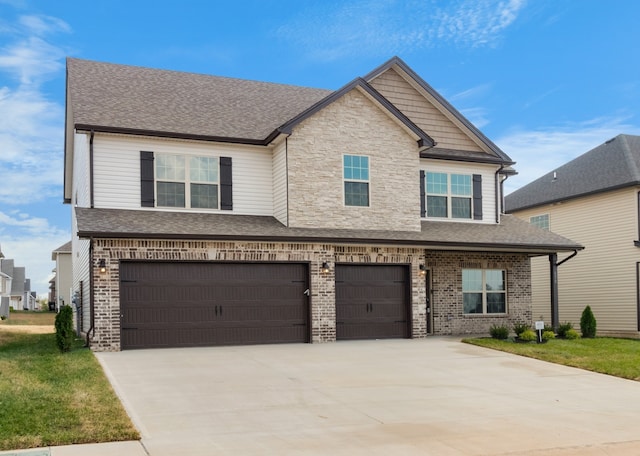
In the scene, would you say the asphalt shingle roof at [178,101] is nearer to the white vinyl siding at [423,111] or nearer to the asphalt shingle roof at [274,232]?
the asphalt shingle roof at [274,232]

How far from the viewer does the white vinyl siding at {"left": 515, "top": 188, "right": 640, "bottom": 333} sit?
25531 millimetres

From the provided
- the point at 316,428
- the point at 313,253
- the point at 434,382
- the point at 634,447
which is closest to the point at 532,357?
the point at 434,382

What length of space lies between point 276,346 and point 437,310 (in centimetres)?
632

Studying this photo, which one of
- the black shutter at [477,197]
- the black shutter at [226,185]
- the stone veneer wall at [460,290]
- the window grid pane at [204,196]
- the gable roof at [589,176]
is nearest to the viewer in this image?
the window grid pane at [204,196]

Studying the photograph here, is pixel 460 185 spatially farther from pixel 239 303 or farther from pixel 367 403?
pixel 367 403

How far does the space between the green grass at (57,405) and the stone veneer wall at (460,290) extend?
11.2m

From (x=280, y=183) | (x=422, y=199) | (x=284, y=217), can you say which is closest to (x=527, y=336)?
(x=422, y=199)

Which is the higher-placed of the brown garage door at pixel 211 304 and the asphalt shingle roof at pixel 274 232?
the asphalt shingle roof at pixel 274 232

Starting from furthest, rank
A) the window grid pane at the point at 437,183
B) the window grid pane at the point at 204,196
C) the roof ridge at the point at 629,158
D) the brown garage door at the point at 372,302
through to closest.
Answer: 1. the roof ridge at the point at 629,158
2. the window grid pane at the point at 437,183
3. the brown garage door at the point at 372,302
4. the window grid pane at the point at 204,196

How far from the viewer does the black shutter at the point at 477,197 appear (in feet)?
75.6

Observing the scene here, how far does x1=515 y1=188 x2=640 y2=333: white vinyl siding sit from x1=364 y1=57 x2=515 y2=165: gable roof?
220 inches

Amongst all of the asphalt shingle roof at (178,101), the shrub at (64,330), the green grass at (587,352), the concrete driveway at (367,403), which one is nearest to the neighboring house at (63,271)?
the asphalt shingle roof at (178,101)

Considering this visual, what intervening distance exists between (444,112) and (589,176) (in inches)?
329

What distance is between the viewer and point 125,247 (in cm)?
1684
